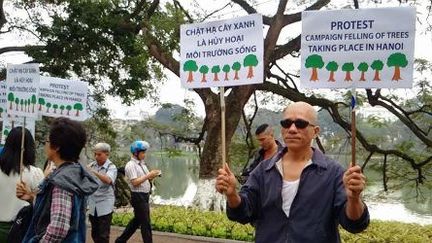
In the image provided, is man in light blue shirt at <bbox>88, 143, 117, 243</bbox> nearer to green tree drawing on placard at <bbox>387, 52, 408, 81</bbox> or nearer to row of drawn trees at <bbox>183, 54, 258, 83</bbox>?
row of drawn trees at <bbox>183, 54, 258, 83</bbox>

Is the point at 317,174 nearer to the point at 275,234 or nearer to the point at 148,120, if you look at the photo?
the point at 275,234

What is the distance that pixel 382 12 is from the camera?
3564 millimetres

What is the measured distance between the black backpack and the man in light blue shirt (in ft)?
10.6

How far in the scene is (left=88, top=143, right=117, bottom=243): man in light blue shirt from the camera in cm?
691

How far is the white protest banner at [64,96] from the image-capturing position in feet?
23.3

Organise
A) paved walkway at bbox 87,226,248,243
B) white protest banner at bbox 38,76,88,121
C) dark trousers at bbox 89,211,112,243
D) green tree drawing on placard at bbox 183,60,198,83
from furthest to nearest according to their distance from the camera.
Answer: paved walkway at bbox 87,226,248,243, white protest banner at bbox 38,76,88,121, dark trousers at bbox 89,211,112,243, green tree drawing on placard at bbox 183,60,198,83

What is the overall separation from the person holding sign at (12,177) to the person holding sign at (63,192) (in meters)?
0.94

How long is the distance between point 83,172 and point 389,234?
5334 millimetres

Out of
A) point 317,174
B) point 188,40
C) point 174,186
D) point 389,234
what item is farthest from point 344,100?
point 174,186

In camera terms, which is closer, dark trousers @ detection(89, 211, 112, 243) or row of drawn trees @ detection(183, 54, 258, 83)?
row of drawn trees @ detection(183, 54, 258, 83)

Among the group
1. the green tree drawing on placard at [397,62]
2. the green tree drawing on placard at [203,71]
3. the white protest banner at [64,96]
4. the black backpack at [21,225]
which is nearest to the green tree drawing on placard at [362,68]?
the green tree drawing on placard at [397,62]

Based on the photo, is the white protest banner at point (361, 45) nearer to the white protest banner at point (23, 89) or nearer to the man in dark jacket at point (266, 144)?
the man in dark jacket at point (266, 144)

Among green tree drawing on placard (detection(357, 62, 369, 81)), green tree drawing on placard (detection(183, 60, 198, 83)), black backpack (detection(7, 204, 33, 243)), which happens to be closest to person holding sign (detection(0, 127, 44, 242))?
black backpack (detection(7, 204, 33, 243))

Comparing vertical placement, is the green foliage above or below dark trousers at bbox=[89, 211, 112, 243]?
below
